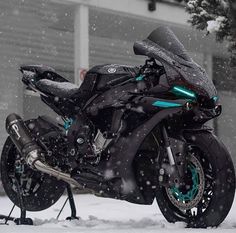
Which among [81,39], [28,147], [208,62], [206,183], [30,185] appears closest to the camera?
[206,183]

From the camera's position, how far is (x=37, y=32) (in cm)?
1335

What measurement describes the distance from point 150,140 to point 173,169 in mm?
375

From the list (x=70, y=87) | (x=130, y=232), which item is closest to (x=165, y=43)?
(x=70, y=87)

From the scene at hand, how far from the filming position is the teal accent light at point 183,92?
4.04 metres

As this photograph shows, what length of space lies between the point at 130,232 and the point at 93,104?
129 cm

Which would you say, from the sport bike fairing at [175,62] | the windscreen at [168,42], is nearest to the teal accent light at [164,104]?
the sport bike fairing at [175,62]

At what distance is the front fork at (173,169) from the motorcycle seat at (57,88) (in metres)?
1.07

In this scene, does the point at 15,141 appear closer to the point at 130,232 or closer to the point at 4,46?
the point at 130,232

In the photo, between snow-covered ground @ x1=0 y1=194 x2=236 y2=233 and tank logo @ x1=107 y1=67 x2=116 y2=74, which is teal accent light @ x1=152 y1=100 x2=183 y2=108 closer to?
tank logo @ x1=107 y1=67 x2=116 y2=74

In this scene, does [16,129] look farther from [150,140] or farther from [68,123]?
[150,140]

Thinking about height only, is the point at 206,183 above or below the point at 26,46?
below

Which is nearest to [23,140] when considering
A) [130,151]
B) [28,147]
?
[28,147]

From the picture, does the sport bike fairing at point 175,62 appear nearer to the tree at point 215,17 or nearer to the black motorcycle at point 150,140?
the black motorcycle at point 150,140

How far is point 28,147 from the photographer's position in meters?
4.93
